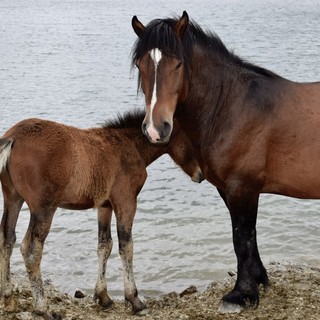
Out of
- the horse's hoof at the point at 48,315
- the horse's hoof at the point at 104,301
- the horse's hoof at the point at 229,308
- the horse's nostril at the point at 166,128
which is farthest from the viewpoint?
the horse's hoof at the point at 104,301

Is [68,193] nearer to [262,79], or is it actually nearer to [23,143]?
[23,143]

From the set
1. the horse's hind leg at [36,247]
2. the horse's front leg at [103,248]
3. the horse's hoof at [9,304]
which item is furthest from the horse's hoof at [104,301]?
the horse's hoof at [9,304]

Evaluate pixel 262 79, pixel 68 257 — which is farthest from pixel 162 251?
pixel 262 79

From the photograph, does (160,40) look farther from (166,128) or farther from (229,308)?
(229,308)

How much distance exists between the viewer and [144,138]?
560 centimetres

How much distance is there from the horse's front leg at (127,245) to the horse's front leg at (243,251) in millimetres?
770

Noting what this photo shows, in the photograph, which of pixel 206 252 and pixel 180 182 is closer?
pixel 206 252

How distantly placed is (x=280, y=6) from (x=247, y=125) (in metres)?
36.4

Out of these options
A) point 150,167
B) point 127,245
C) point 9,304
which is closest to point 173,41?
point 127,245

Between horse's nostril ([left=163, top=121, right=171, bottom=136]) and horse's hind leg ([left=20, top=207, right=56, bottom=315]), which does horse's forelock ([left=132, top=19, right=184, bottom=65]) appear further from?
horse's hind leg ([left=20, top=207, right=56, bottom=315])

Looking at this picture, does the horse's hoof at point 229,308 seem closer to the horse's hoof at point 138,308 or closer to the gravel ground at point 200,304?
the gravel ground at point 200,304

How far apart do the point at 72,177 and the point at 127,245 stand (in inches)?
31.9

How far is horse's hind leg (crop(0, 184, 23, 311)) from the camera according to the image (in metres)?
4.91

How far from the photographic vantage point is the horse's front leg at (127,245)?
17.0 ft
